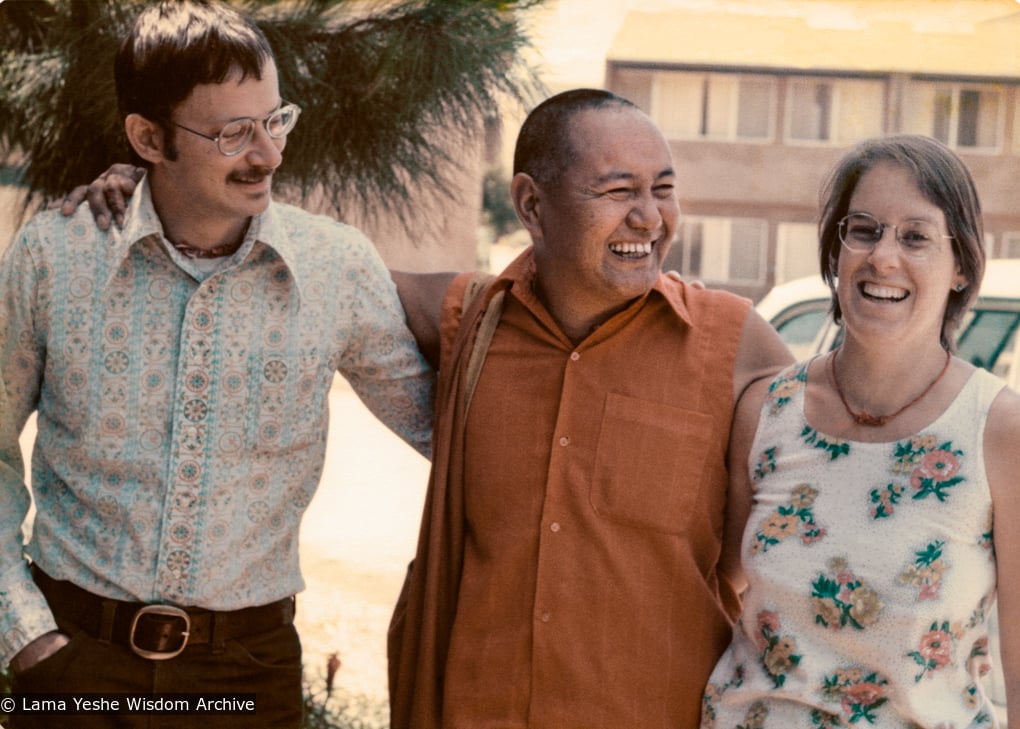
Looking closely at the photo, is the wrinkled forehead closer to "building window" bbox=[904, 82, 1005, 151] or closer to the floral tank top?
the floral tank top

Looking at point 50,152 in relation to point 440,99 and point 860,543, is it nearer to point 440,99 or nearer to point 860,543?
point 440,99

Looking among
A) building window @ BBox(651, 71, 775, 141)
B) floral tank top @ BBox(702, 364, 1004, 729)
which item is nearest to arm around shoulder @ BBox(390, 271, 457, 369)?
floral tank top @ BBox(702, 364, 1004, 729)

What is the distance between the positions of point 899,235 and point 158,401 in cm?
134

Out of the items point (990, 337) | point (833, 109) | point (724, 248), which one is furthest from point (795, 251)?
point (990, 337)

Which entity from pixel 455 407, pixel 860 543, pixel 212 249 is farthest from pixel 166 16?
pixel 860 543

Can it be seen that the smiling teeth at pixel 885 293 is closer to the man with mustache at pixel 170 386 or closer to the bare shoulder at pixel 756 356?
the bare shoulder at pixel 756 356

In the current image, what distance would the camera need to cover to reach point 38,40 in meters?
2.93

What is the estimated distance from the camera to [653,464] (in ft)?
7.09

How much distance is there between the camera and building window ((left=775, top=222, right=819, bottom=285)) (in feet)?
15.3

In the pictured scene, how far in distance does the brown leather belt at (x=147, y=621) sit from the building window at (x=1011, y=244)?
10.2 feet

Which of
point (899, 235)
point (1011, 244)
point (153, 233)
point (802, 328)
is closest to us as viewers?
point (899, 235)

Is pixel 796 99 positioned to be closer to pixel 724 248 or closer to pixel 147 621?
pixel 724 248

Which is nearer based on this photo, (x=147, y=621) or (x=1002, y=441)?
(x=1002, y=441)

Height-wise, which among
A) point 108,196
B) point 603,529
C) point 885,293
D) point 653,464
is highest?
point 108,196
